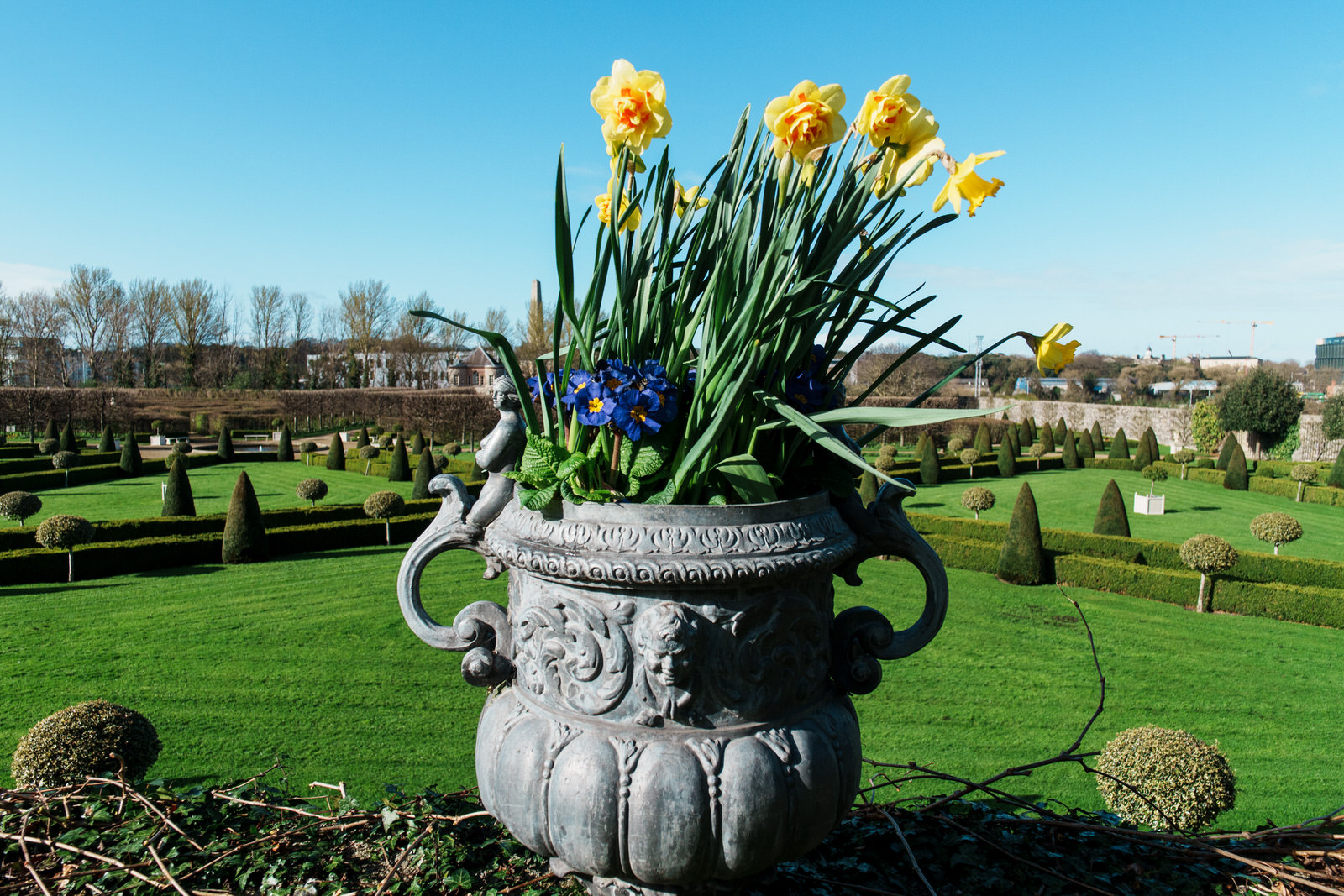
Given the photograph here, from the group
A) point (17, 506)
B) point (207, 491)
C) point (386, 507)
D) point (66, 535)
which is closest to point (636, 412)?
point (66, 535)

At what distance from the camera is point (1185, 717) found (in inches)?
294

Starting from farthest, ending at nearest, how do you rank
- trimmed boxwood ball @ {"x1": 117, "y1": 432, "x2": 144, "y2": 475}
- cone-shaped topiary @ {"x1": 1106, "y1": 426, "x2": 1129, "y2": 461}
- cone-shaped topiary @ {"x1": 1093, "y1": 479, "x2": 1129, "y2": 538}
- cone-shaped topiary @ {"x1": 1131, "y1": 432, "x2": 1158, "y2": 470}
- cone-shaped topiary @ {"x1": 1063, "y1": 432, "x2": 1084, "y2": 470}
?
1. cone-shaped topiary @ {"x1": 1106, "y1": 426, "x2": 1129, "y2": 461}
2. cone-shaped topiary @ {"x1": 1063, "y1": 432, "x2": 1084, "y2": 470}
3. cone-shaped topiary @ {"x1": 1131, "y1": 432, "x2": 1158, "y2": 470}
4. trimmed boxwood ball @ {"x1": 117, "y1": 432, "x2": 144, "y2": 475}
5. cone-shaped topiary @ {"x1": 1093, "y1": 479, "x2": 1129, "y2": 538}

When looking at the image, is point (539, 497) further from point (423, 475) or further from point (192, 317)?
point (192, 317)

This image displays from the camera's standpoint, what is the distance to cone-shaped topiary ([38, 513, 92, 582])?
1119 cm

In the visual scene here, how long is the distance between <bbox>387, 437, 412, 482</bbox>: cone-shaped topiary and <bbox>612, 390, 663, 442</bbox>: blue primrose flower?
2118 centimetres

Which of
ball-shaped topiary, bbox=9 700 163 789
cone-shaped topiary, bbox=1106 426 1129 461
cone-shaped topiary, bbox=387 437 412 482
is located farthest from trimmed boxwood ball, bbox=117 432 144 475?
cone-shaped topiary, bbox=1106 426 1129 461

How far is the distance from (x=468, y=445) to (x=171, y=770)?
1054 inches

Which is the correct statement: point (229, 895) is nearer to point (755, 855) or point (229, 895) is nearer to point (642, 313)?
point (755, 855)

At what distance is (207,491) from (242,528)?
352 inches

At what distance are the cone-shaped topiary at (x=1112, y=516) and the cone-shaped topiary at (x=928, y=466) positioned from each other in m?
8.55

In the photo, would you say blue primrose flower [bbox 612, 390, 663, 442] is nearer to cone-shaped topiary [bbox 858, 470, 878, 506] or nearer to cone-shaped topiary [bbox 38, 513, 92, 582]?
cone-shaped topiary [bbox 38, 513, 92, 582]

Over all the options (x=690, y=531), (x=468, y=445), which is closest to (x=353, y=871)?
(x=690, y=531)

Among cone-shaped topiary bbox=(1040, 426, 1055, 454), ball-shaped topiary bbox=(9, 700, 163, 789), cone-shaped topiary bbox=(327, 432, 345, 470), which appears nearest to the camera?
ball-shaped topiary bbox=(9, 700, 163, 789)


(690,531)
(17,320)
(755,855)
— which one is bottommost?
(755,855)
